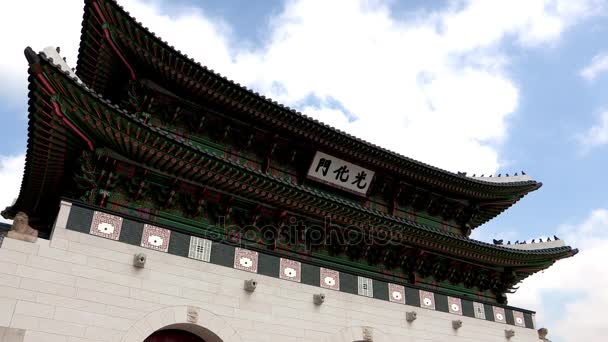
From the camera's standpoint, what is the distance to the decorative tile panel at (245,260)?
521 inches

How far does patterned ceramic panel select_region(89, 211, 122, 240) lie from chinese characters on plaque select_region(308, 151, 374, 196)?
804cm

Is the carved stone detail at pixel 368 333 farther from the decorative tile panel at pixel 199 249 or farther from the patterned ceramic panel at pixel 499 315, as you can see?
the patterned ceramic panel at pixel 499 315

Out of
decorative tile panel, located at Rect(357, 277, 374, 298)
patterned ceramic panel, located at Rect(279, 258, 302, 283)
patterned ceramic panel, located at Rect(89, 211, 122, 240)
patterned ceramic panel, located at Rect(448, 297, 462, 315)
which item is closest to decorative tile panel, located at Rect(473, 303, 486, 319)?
patterned ceramic panel, located at Rect(448, 297, 462, 315)

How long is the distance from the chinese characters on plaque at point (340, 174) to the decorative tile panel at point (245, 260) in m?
5.59

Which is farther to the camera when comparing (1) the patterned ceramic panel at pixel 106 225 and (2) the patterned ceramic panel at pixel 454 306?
(2) the patterned ceramic panel at pixel 454 306

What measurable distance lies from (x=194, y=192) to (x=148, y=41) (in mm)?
4563

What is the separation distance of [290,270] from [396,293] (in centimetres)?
376

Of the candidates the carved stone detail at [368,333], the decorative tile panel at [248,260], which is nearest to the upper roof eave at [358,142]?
the decorative tile panel at [248,260]

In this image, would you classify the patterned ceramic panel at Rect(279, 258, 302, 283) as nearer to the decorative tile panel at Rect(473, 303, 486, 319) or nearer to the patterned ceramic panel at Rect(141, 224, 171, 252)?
the patterned ceramic panel at Rect(141, 224, 171, 252)

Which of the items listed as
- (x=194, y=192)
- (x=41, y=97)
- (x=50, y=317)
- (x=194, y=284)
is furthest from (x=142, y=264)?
(x=41, y=97)

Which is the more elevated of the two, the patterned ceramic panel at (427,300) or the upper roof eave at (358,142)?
the upper roof eave at (358,142)

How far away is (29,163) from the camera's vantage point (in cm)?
1358

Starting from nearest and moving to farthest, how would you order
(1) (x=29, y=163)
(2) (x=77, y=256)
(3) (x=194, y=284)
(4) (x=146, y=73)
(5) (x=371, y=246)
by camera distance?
1. (2) (x=77, y=256)
2. (3) (x=194, y=284)
3. (1) (x=29, y=163)
4. (4) (x=146, y=73)
5. (5) (x=371, y=246)

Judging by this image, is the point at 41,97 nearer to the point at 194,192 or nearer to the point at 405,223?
the point at 194,192
